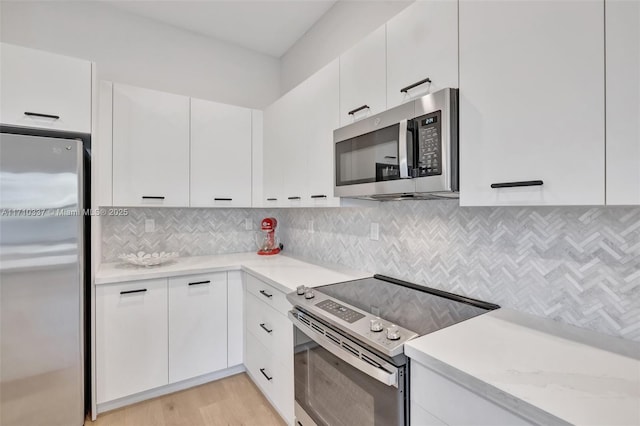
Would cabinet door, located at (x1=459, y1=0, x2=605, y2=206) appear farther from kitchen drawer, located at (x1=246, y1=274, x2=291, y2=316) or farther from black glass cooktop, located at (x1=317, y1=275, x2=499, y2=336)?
kitchen drawer, located at (x1=246, y1=274, x2=291, y2=316)

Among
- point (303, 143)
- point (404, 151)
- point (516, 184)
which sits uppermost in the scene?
point (303, 143)

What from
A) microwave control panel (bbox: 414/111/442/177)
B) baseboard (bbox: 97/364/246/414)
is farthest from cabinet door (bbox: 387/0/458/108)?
baseboard (bbox: 97/364/246/414)

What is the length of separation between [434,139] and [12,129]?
2182 millimetres

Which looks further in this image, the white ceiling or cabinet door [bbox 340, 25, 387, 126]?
A: the white ceiling

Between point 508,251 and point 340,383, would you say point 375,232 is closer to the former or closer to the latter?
point 508,251

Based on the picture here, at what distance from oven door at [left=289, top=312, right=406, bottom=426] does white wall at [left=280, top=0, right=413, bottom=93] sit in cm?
192

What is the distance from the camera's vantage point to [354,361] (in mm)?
1119

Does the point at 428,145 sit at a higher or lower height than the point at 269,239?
higher

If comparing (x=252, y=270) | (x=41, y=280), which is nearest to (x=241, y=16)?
(x=252, y=270)

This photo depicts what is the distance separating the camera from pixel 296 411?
5.16 feet

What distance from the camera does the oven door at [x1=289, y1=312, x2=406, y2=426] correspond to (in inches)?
39.5

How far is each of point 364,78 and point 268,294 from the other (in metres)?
1.35

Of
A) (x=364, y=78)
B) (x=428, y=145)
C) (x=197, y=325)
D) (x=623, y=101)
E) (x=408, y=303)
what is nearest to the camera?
(x=623, y=101)

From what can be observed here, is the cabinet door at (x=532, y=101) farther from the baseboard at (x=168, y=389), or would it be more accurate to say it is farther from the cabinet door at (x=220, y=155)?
the baseboard at (x=168, y=389)
